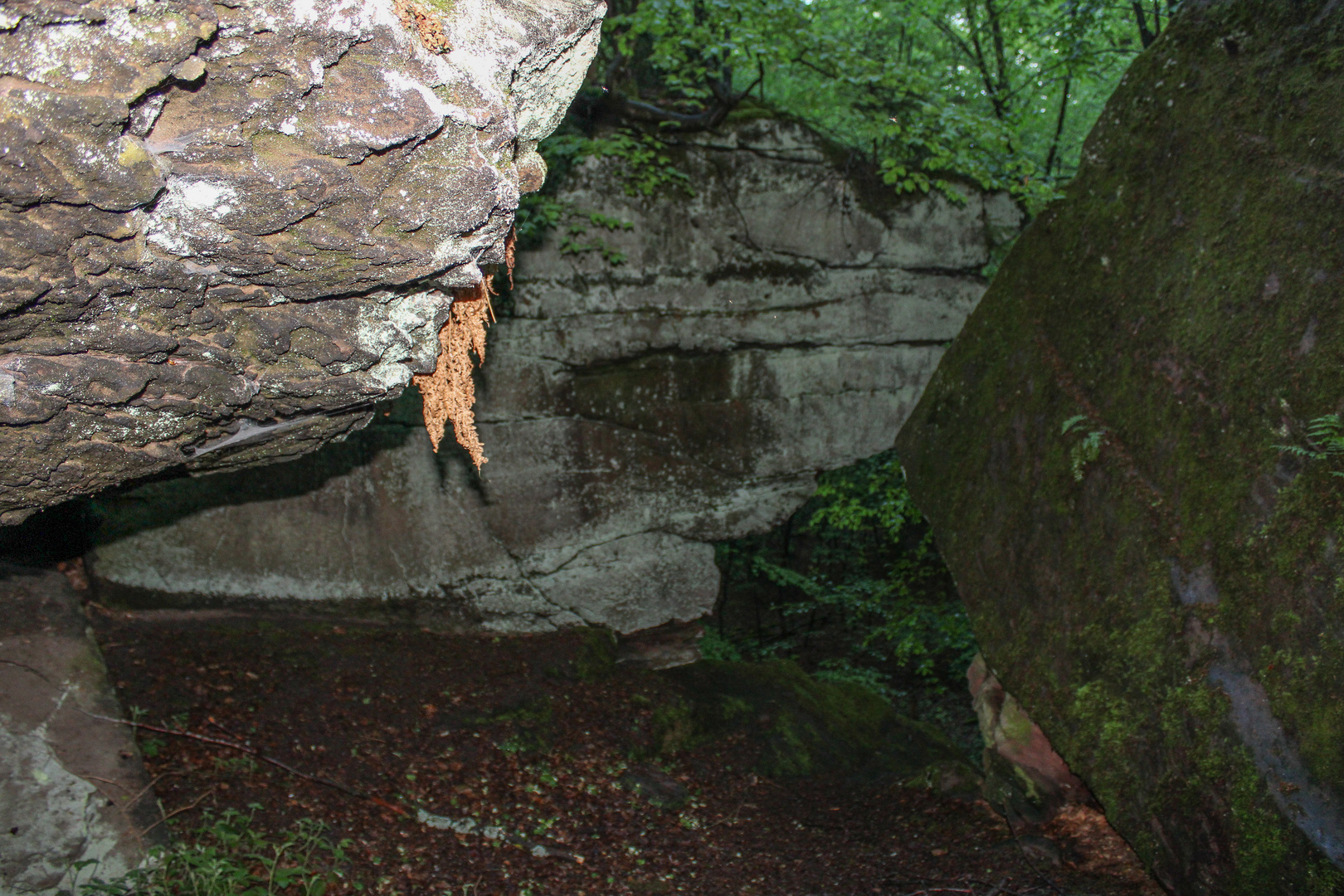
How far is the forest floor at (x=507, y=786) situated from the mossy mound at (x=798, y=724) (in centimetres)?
16

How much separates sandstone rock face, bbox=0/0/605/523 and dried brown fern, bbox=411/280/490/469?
450 millimetres

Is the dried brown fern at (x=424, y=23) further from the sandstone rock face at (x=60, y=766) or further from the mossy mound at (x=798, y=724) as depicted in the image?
the mossy mound at (x=798, y=724)

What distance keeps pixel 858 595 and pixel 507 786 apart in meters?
6.22

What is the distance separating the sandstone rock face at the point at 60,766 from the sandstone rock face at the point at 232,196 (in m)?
2.29

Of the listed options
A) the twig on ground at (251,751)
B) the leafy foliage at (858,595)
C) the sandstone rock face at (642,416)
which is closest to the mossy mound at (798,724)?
the sandstone rock face at (642,416)

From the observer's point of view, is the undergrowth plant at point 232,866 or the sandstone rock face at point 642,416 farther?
the sandstone rock face at point 642,416

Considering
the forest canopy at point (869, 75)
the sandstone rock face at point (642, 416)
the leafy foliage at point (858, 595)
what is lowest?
the leafy foliage at point (858, 595)

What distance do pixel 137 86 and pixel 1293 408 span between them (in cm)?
431

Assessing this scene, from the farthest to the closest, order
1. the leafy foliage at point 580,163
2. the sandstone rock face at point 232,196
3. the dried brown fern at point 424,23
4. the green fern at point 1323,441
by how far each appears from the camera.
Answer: the leafy foliage at point 580,163, the green fern at point 1323,441, the dried brown fern at point 424,23, the sandstone rock face at point 232,196

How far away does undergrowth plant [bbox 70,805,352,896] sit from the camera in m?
4.02

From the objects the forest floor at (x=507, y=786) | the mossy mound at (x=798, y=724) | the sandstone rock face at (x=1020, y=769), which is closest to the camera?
the forest floor at (x=507, y=786)

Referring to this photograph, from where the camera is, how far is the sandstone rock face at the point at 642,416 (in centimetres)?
688

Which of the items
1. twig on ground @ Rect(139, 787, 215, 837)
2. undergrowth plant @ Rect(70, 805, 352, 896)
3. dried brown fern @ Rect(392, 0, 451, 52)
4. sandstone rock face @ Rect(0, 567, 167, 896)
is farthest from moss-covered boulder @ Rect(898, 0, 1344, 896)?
sandstone rock face @ Rect(0, 567, 167, 896)

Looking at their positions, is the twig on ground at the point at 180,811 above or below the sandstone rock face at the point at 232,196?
below
